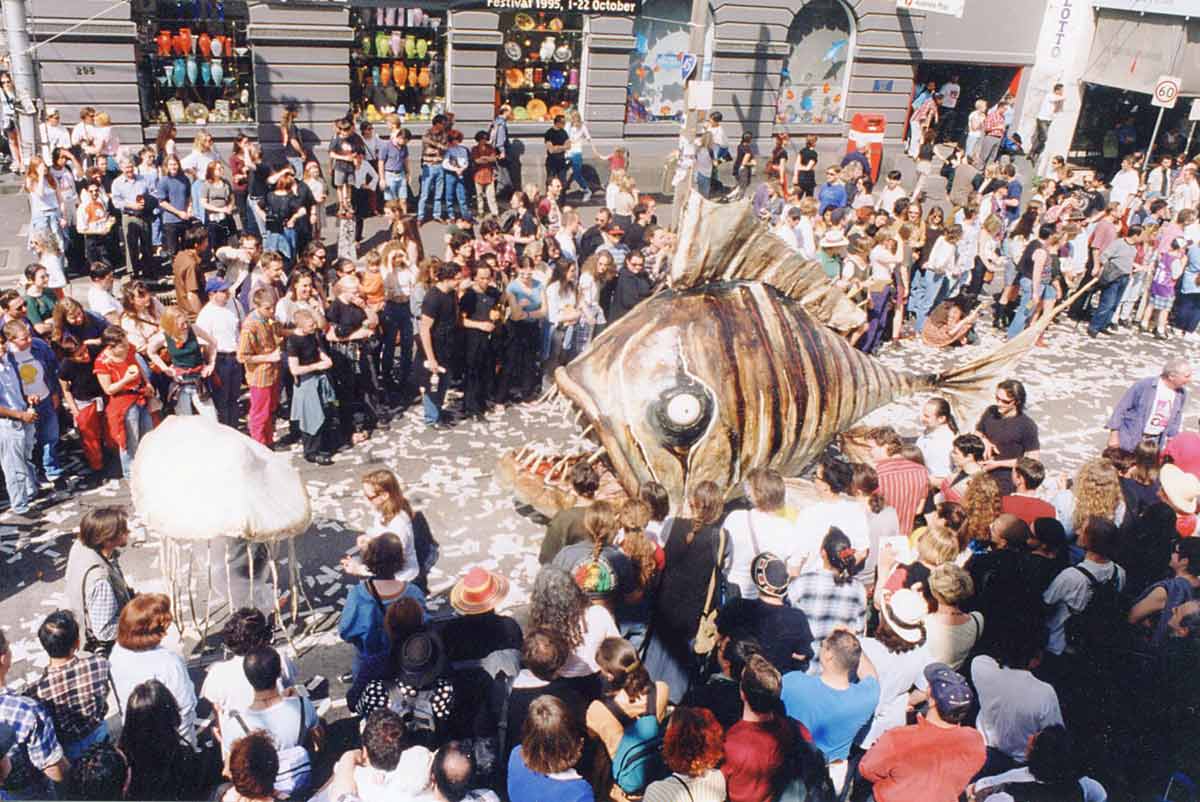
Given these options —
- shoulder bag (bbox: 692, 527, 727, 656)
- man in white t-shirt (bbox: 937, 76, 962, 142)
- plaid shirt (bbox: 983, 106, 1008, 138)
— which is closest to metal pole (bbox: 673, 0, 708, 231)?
plaid shirt (bbox: 983, 106, 1008, 138)

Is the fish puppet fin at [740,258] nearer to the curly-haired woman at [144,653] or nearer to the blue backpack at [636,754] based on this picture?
the blue backpack at [636,754]

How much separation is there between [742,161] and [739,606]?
14539 millimetres

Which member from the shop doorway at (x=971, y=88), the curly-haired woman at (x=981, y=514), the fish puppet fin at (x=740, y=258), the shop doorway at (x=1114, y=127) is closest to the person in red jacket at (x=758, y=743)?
the curly-haired woman at (x=981, y=514)

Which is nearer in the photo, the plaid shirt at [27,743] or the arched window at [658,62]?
the plaid shirt at [27,743]

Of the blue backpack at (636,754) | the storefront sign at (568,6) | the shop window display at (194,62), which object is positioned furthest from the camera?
the storefront sign at (568,6)

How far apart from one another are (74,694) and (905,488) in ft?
17.8

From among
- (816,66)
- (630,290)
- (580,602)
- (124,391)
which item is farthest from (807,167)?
(580,602)

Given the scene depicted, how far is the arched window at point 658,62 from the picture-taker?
68.8 feet

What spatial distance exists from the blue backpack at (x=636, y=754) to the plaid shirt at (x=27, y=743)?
2.59m

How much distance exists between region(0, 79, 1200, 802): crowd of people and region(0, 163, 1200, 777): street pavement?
27 centimetres

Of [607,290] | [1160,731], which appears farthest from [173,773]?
[607,290]

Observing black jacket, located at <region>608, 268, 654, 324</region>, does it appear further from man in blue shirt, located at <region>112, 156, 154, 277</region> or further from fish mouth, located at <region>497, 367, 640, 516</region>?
man in blue shirt, located at <region>112, 156, 154, 277</region>

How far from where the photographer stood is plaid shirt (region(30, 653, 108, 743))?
15.7 feet

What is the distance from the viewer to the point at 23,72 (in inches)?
551
